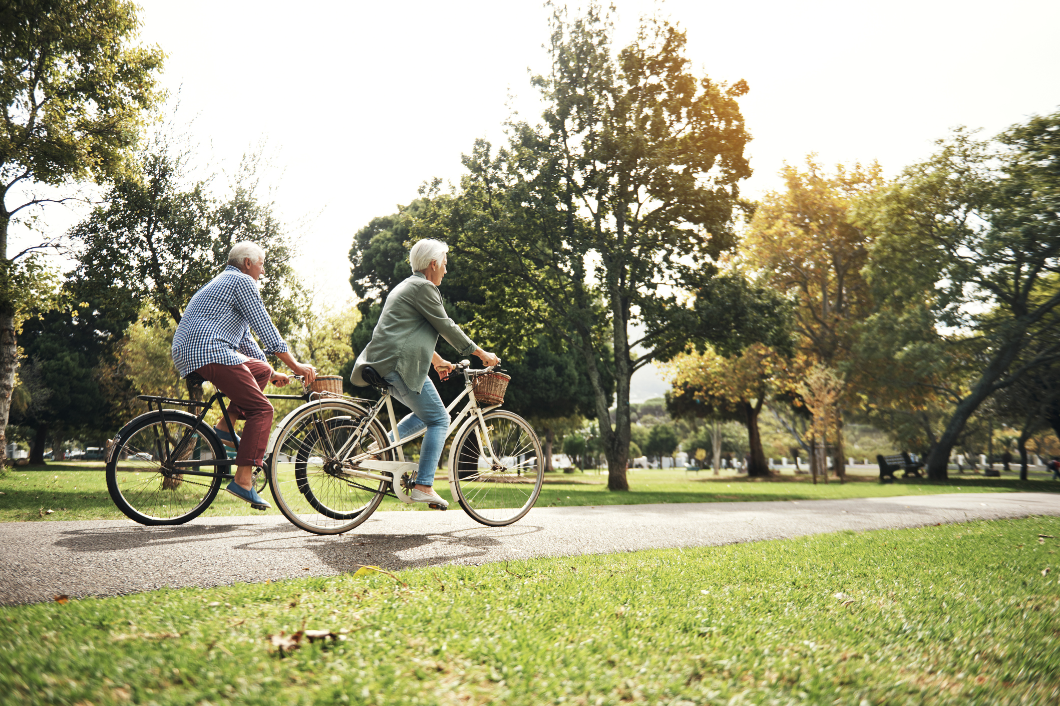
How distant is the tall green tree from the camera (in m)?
15.6

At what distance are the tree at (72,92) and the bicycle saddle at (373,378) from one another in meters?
10.1

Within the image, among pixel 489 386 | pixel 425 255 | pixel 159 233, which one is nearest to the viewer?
pixel 425 255

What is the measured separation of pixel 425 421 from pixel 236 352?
148 centimetres

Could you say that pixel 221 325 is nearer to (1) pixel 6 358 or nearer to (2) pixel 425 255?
(2) pixel 425 255

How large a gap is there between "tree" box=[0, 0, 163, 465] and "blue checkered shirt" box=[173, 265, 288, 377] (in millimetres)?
9340

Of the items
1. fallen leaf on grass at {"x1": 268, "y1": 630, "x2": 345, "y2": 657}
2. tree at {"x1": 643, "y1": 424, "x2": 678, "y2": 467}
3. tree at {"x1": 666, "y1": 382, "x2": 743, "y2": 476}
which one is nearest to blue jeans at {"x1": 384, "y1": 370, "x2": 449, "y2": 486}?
fallen leaf on grass at {"x1": 268, "y1": 630, "x2": 345, "y2": 657}

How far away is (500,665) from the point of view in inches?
72.9

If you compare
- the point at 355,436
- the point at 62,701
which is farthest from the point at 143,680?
the point at 355,436

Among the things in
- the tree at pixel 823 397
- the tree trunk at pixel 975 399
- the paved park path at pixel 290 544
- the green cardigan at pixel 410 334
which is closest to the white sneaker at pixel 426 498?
the paved park path at pixel 290 544

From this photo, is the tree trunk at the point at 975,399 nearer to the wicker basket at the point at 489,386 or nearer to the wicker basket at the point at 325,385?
the wicker basket at the point at 489,386

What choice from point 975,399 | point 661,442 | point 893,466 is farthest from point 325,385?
point 661,442

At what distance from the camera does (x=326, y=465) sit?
439 centimetres

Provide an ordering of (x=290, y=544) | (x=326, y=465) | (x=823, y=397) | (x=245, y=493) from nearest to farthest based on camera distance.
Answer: (x=290, y=544), (x=245, y=493), (x=326, y=465), (x=823, y=397)

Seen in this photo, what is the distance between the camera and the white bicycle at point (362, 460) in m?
4.34
